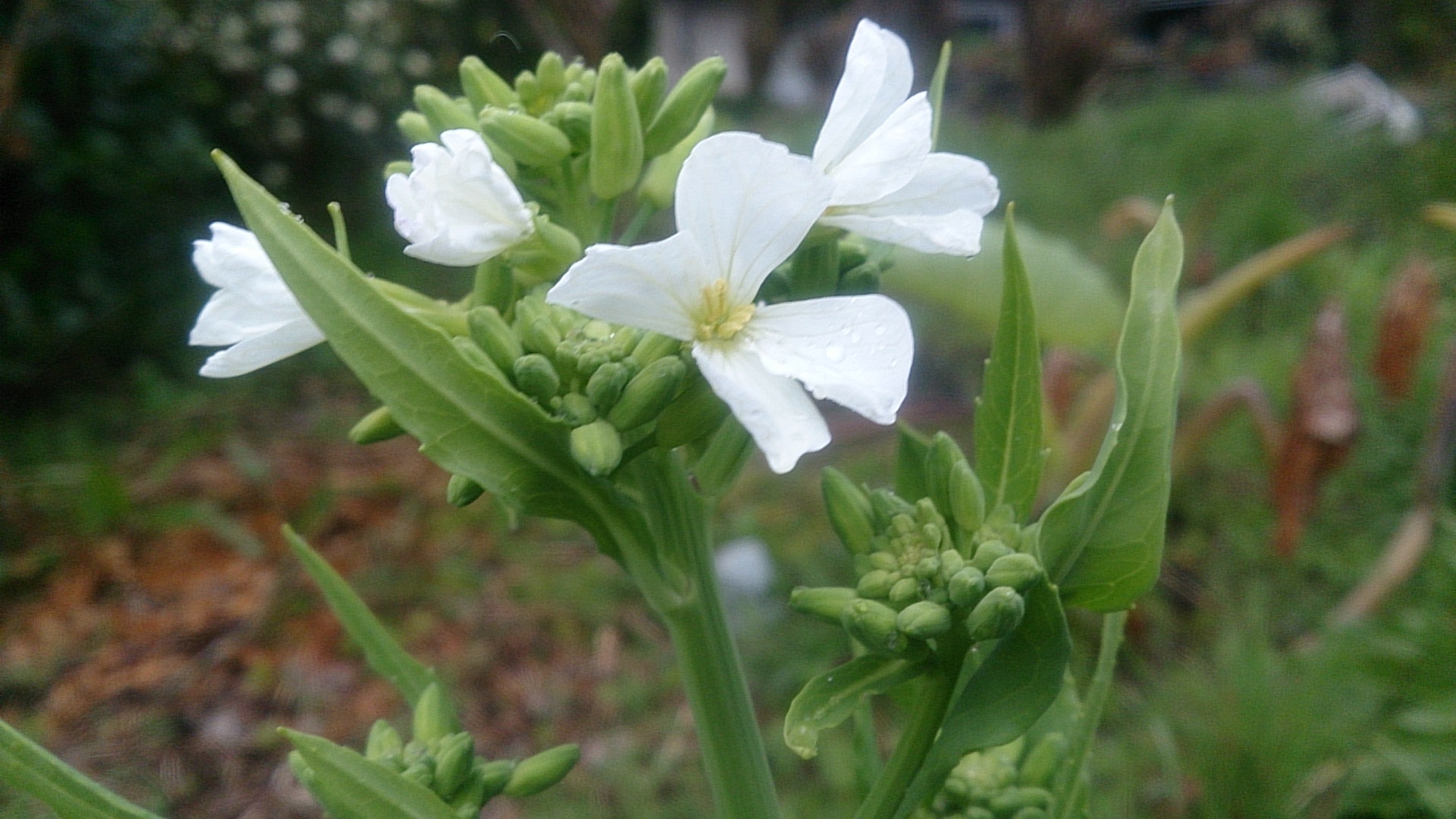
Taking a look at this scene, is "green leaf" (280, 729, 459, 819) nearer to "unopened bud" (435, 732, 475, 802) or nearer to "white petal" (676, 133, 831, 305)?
"unopened bud" (435, 732, 475, 802)

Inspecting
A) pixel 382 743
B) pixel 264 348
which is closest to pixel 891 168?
pixel 264 348

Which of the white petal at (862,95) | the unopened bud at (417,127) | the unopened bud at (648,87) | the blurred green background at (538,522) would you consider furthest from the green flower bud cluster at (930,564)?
the blurred green background at (538,522)

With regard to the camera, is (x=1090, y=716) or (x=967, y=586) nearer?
(x=967, y=586)

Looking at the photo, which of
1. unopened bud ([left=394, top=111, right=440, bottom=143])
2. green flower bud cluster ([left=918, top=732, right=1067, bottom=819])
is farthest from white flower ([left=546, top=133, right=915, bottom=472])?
green flower bud cluster ([left=918, top=732, right=1067, bottom=819])

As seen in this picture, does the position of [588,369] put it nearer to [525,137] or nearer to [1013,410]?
[525,137]

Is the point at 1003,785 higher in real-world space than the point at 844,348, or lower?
lower

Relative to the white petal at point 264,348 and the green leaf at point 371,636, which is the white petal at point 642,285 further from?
the green leaf at point 371,636
